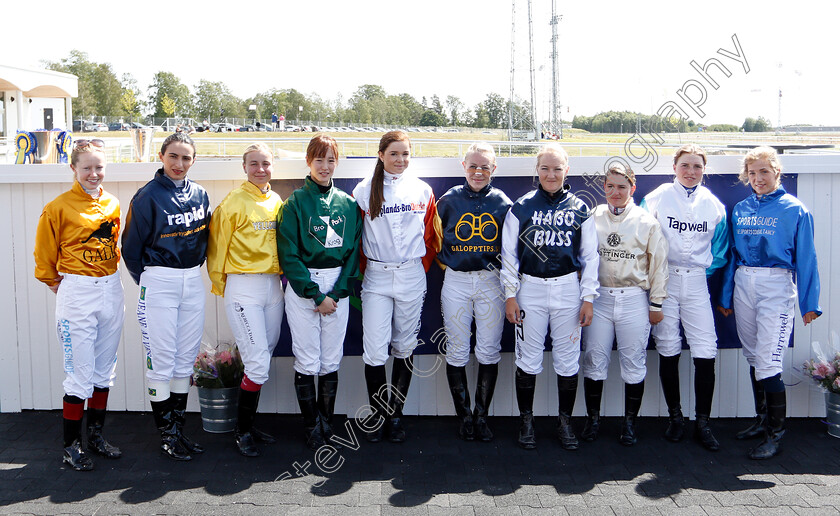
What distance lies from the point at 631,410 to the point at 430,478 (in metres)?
1.39

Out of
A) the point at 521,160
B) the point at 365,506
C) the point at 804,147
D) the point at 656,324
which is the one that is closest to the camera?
the point at 365,506

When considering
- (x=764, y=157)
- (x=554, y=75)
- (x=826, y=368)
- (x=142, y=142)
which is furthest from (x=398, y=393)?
(x=554, y=75)

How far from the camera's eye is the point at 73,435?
3.87m

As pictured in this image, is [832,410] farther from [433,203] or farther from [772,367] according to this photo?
[433,203]

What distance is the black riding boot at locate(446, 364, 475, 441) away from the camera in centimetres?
431

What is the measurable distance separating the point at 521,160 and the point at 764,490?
2.40 metres

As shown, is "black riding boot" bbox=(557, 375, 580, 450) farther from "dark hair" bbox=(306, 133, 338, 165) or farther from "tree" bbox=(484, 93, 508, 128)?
"tree" bbox=(484, 93, 508, 128)

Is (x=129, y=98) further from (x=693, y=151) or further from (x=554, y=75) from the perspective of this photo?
(x=693, y=151)

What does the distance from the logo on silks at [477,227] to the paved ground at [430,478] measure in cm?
127

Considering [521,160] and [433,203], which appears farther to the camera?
[521,160]

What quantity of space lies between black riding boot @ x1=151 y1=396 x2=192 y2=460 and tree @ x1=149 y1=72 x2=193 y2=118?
227ft

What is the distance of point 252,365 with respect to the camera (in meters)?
4.03

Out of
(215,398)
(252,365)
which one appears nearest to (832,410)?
(252,365)

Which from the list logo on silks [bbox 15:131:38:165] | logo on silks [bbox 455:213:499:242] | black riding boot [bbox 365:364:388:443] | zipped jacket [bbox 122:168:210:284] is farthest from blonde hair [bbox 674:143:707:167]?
logo on silks [bbox 15:131:38:165]
